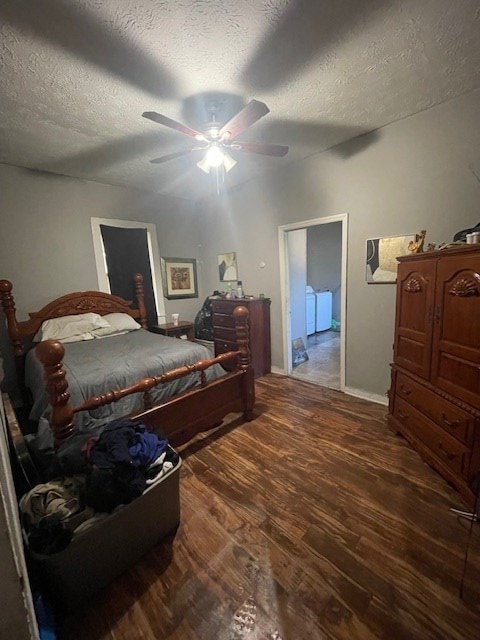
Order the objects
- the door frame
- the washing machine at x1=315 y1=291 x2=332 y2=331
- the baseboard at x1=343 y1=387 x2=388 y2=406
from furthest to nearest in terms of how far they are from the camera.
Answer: the washing machine at x1=315 y1=291 x2=332 y2=331, the door frame, the baseboard at x1=343 y1=387 x2=388 y2=406

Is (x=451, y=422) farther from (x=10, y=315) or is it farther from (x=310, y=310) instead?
(x=10, y=315)

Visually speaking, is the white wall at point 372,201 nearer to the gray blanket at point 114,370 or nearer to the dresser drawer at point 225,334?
the dresser drawer at point 225,334

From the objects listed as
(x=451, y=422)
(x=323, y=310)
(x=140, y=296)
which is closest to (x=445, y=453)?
(x=451, y=422)

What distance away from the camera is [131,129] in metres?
2.29

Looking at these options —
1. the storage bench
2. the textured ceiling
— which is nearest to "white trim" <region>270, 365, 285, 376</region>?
the storage bench

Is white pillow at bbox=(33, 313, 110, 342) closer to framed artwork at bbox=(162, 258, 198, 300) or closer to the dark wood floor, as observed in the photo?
framed artwork at bbox=(162, 258, 198, 300)

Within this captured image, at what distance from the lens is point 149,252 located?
405 cm

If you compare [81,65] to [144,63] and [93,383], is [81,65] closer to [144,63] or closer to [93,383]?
[144,63]

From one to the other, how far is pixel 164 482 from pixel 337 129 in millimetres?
3049

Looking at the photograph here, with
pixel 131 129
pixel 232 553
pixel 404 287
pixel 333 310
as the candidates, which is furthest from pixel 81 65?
pixel 333 310

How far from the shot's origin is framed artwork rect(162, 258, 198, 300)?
4.26 m

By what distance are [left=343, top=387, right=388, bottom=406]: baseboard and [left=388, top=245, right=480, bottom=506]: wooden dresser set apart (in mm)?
597

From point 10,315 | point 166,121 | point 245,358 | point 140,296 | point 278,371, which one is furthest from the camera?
point 140,296

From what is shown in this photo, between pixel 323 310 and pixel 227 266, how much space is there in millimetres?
2640
